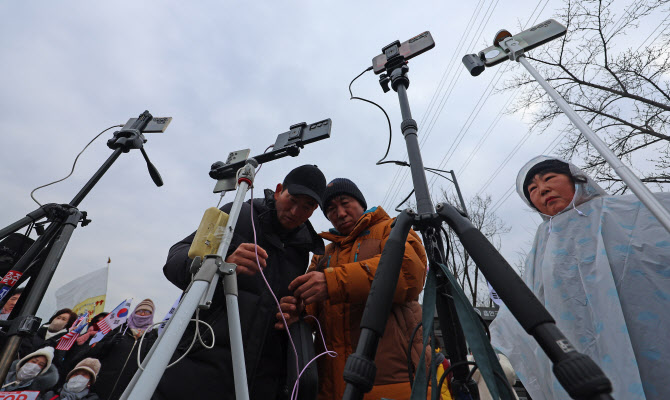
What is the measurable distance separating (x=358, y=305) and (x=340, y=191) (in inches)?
Answer: 34.0

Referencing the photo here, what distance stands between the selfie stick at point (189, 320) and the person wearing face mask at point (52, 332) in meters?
4.27

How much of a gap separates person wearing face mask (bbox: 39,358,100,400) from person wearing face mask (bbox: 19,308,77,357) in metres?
0.60

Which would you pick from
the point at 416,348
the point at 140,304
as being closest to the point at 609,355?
the point at 416,348

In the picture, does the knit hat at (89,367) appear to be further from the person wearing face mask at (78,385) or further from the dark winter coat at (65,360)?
the dark winter coat at (65,360)

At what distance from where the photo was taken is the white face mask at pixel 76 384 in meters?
3.57

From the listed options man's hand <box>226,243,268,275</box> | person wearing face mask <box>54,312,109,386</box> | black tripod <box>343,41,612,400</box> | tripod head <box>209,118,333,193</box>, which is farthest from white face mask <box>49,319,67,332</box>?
black tripod <box>343,41,612,400</box>

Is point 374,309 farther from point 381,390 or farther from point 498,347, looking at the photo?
point 498,347

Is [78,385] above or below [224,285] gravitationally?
below

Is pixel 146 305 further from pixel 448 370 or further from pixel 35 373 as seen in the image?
pixel 448 370

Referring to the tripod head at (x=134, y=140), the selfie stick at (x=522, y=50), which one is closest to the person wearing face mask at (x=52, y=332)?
the tripod head at (x=134, y=140)

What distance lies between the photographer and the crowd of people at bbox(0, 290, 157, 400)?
3471 millimetres

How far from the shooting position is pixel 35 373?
347cm

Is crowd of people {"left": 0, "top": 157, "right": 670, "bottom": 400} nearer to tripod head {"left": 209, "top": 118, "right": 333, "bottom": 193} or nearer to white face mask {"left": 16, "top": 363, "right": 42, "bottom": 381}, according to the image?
tripod head {"left": 209, "top": 118, "right": 333, "bottom": 193}

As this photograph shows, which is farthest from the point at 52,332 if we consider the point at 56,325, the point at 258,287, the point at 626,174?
the point at 626,174
